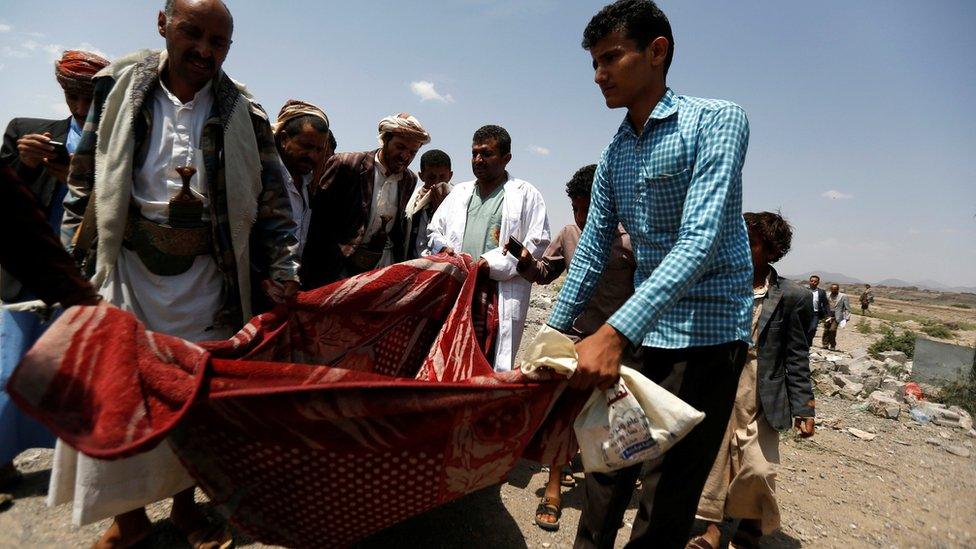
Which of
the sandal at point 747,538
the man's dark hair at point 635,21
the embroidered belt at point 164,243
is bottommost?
the sandal at point 747,538

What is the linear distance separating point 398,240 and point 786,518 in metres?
3.81

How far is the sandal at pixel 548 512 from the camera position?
329 centimetres

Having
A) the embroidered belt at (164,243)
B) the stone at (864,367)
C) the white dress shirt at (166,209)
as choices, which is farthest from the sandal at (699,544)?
the stone at (864,367)

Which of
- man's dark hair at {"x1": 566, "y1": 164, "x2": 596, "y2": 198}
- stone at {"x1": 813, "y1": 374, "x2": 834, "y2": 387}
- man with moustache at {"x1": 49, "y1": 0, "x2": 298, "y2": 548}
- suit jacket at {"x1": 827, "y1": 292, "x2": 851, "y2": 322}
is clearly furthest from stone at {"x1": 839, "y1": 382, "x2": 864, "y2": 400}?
man with moustache at {"x1": 49, "y1": 0, "x2": 298, "y2": 548}

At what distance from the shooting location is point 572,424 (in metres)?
1.85

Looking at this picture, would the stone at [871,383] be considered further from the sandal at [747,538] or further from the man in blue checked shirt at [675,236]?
the man in blue checked shirt at [675,236]

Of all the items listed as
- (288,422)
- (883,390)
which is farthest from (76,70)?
(883,390)

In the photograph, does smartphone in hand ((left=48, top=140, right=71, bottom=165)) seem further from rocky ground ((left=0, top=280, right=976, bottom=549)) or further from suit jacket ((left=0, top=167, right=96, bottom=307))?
rocky ground ((left=0, top=280, right=976, bottom=549))

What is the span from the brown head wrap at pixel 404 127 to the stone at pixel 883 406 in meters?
8.13

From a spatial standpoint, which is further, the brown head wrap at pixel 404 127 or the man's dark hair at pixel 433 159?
the man's dark hair at pixel 433 159

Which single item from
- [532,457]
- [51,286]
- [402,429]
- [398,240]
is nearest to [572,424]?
[532,457]

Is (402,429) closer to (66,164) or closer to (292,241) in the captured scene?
(292,241)

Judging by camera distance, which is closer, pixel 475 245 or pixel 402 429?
pixel 402 429

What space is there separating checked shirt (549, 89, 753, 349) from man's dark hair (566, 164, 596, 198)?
184 centimetres
